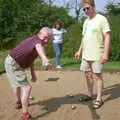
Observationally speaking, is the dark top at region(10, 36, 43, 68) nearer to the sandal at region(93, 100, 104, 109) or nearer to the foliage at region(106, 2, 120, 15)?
the sandal at region(93, 100, 104, 109)

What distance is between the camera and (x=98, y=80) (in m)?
8.70

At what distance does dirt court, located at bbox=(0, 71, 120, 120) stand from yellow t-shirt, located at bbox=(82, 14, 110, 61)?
3.12 feet

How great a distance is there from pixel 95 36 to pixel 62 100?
5.19 feet

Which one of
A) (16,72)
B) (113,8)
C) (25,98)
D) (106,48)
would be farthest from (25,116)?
(113,8)

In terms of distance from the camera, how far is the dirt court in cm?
830

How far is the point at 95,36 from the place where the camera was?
8.62m

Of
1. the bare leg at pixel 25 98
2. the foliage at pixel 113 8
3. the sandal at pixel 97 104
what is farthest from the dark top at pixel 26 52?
the foliage at pixel 113 8

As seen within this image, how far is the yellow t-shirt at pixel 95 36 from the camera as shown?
8547mm

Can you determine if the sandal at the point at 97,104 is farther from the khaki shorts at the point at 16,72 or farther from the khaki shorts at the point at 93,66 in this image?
the khaki shorts at the point at 16,72

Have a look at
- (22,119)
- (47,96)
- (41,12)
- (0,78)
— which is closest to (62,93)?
(47,96)

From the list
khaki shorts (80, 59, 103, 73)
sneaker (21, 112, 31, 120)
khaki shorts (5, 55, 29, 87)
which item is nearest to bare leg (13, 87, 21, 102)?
khaki shorts (5, 55, 29, 87)

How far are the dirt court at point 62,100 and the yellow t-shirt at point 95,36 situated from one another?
0.95 metres

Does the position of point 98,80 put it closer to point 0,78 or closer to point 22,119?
point 22,119

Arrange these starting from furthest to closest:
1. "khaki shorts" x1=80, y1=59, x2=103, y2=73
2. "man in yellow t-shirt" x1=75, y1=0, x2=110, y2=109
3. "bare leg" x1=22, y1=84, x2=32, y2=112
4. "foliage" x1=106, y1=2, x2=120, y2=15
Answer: "foliage" x1=106, y1=2, x2=120, y2=15, "khaki shorts" x1=80, y1=59, x2=103, y2=73, "man in yellow t-shirt" x1=75, y1=0, x2=110, y2=109, "bare leg" x1=22, y1=84, x2=32, y2=112
